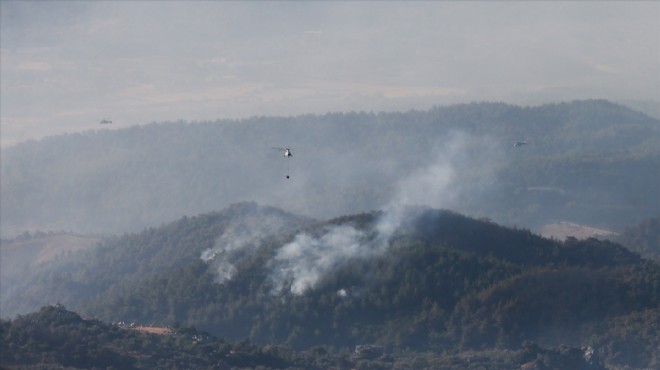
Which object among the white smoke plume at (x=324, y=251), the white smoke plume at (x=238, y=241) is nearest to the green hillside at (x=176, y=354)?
the white smoke plume at (x=324, y=251)

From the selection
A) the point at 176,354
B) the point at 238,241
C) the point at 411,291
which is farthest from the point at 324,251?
the point at 176,354

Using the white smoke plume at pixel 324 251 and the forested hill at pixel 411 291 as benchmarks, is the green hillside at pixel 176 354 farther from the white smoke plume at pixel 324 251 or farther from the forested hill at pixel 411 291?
the white smoke plume at pixel 324 251

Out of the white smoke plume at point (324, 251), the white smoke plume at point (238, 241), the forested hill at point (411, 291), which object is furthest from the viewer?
the white smoke plume at point (238, 241)

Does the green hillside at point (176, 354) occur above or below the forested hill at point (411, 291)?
below

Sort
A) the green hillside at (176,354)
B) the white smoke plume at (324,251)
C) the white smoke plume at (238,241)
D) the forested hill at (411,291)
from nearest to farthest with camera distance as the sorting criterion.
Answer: the green hillside at (176,354) → the forested hill at (411,291) → the white smoke plume at (324,251) → the white smoke plume at (238,241)

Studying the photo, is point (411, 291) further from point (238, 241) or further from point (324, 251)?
point (238, 241)

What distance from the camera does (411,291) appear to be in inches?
4296

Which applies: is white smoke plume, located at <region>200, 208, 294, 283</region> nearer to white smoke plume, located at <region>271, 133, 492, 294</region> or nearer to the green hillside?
white smoke plume, located at <region>271, 133, 492, 294</region>

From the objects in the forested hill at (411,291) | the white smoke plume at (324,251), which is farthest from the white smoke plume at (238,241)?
the white smoke plume at (324,251)

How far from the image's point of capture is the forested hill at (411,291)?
A: 9962 cm

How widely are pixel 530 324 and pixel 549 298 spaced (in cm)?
319

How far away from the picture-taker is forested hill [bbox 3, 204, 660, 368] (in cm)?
9962

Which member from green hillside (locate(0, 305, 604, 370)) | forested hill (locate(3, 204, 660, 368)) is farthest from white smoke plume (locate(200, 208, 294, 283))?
green hillside (locate(0, 305, 604, 370))

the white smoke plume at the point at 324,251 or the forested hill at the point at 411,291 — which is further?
the white smoke plume at the point at 324,251
